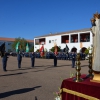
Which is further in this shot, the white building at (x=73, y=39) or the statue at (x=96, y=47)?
the white building at (x=73, y=39)

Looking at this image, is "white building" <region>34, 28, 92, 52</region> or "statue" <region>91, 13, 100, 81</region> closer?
"statue" <region>91, 13, 100, 81</region>

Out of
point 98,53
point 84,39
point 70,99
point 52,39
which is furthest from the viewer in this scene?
point 52,39

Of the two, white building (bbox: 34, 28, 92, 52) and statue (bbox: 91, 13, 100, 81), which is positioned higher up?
white building (bbox: 34, 28, 92, 52)

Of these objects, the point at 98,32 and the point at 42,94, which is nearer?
the point at 98,32

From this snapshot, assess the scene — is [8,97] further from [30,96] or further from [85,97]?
[85,97]

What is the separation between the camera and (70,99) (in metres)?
3.35

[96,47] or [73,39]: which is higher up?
[73,39]

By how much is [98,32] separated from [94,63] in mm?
578

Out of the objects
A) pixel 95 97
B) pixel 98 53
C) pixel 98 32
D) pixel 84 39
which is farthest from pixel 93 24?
pixel 84 39

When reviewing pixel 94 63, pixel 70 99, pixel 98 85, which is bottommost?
pixel 70 99

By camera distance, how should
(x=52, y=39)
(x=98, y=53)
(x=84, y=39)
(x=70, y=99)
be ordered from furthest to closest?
(x=52, y=39), (x=84, y=39), (x=70, y=99), (x=98, y=53)

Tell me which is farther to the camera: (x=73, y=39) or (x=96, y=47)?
(x=73, y=39)

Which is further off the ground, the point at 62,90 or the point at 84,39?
the point at 84,39

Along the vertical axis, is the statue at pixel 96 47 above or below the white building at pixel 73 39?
below
